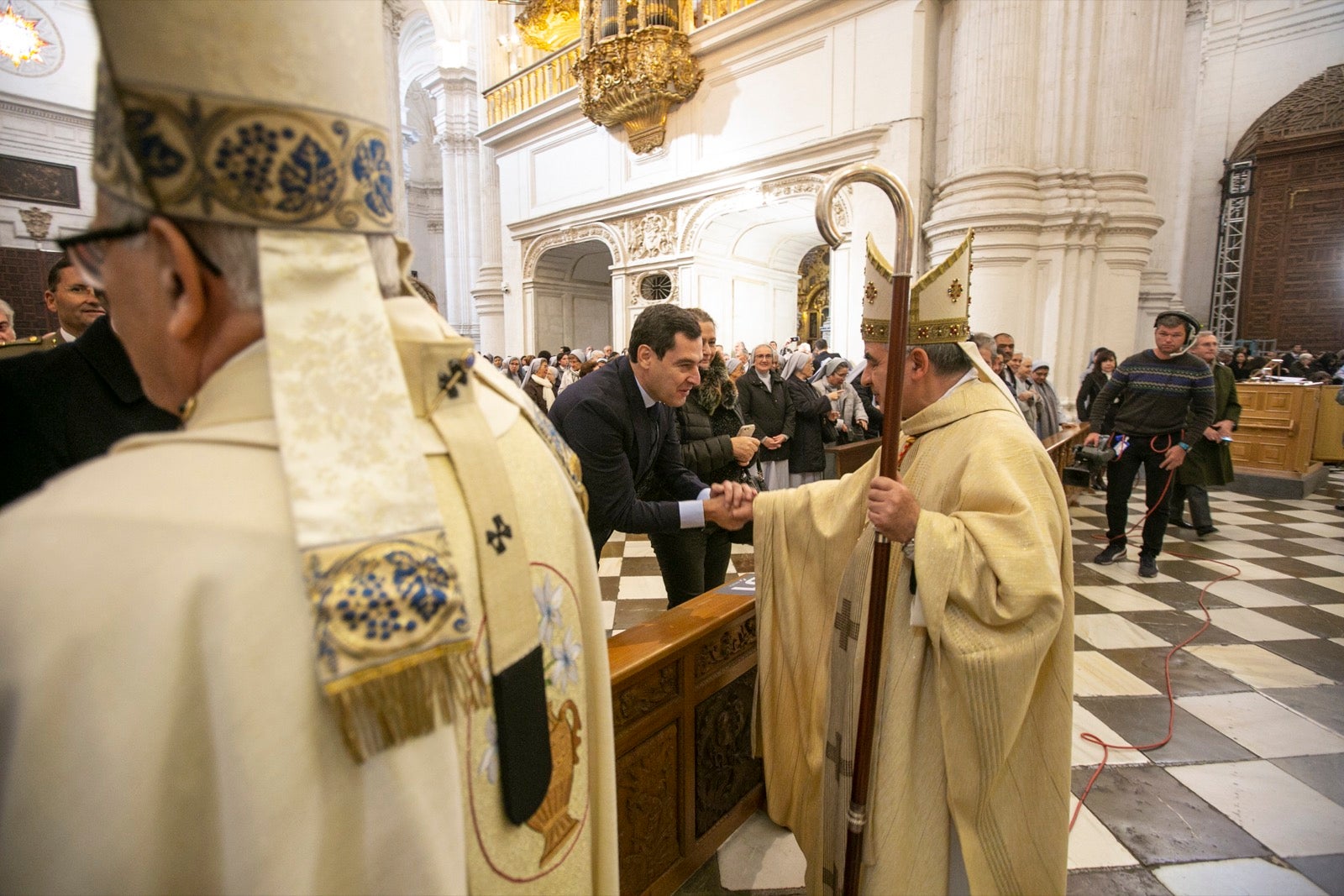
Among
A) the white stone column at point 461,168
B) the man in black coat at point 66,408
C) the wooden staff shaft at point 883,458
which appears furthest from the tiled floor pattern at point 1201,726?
the white stone column at point 461,168

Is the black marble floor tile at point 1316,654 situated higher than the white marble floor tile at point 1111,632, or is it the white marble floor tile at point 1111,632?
the white marble floor tile at point 1111,632

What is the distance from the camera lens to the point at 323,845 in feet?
1.83

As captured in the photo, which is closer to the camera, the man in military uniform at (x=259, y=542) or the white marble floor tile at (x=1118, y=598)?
the man in military uniform at (x=259, y=542)

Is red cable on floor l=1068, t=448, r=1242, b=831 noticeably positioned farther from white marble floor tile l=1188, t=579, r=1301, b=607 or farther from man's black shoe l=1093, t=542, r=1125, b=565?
man's black shoe l=1093, t=542, r=1125, b=565

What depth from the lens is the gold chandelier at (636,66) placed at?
9766 millimetres

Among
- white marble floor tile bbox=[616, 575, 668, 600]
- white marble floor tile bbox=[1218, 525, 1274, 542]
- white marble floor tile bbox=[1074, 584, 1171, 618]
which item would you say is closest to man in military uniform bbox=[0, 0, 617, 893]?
white marble floor tile bbox=[616, 575, 668, 600]

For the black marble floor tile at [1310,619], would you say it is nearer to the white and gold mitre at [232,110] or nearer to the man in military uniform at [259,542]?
the man in military uniform at [259,542]

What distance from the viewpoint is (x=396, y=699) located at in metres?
0.56

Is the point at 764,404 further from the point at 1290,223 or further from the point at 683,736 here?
the point at 1290,223

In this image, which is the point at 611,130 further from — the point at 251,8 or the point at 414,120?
the point at 414,120

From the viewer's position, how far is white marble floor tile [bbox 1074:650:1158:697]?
3.04 meters

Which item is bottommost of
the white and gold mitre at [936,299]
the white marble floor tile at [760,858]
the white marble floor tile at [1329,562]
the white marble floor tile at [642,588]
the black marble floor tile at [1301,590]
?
→ the white marble floor tile at [760,858]

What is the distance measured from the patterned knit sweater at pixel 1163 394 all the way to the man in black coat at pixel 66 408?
5.58 metres

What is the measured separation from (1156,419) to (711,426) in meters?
3.42
